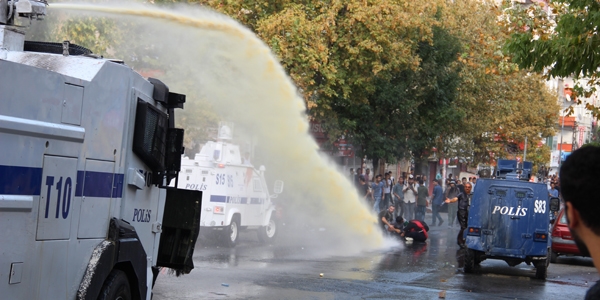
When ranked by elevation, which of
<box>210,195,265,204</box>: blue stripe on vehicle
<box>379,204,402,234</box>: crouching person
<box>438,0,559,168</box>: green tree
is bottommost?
<box>379,204,402,234</box>: crouching person

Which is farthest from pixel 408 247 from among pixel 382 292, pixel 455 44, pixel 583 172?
pixel 583 172

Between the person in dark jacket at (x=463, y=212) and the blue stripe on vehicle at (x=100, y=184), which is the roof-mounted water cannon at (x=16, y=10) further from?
the person in dark jacket at (x=463, y=212)

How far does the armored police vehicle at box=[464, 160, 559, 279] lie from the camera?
15.5m

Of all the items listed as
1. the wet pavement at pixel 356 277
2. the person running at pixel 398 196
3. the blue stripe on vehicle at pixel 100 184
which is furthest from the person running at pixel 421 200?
the blue stripe on vehicle at pixel 100 184

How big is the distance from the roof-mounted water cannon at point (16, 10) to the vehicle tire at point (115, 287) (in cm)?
218

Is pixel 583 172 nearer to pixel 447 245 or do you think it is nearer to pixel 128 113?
pixel 128 113

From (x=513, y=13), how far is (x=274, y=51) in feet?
27.6

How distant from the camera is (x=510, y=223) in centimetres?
1568

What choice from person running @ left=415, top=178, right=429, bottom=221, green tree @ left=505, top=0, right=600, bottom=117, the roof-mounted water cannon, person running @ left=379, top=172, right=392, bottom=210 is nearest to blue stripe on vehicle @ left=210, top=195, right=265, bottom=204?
person running @ left=379, top=172, right=392, bottom=210

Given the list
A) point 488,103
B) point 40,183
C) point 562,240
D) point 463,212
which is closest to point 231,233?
point 463,212

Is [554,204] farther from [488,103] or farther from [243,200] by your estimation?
[488,103]

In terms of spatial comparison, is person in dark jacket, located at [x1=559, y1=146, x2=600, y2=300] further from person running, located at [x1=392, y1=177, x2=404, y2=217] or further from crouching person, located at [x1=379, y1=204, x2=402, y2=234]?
person running, located at [x1=392, y1=177, x2=404, y2=217]

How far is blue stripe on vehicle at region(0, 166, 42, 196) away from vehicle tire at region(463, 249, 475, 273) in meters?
11.6

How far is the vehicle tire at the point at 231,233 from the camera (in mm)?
19188
